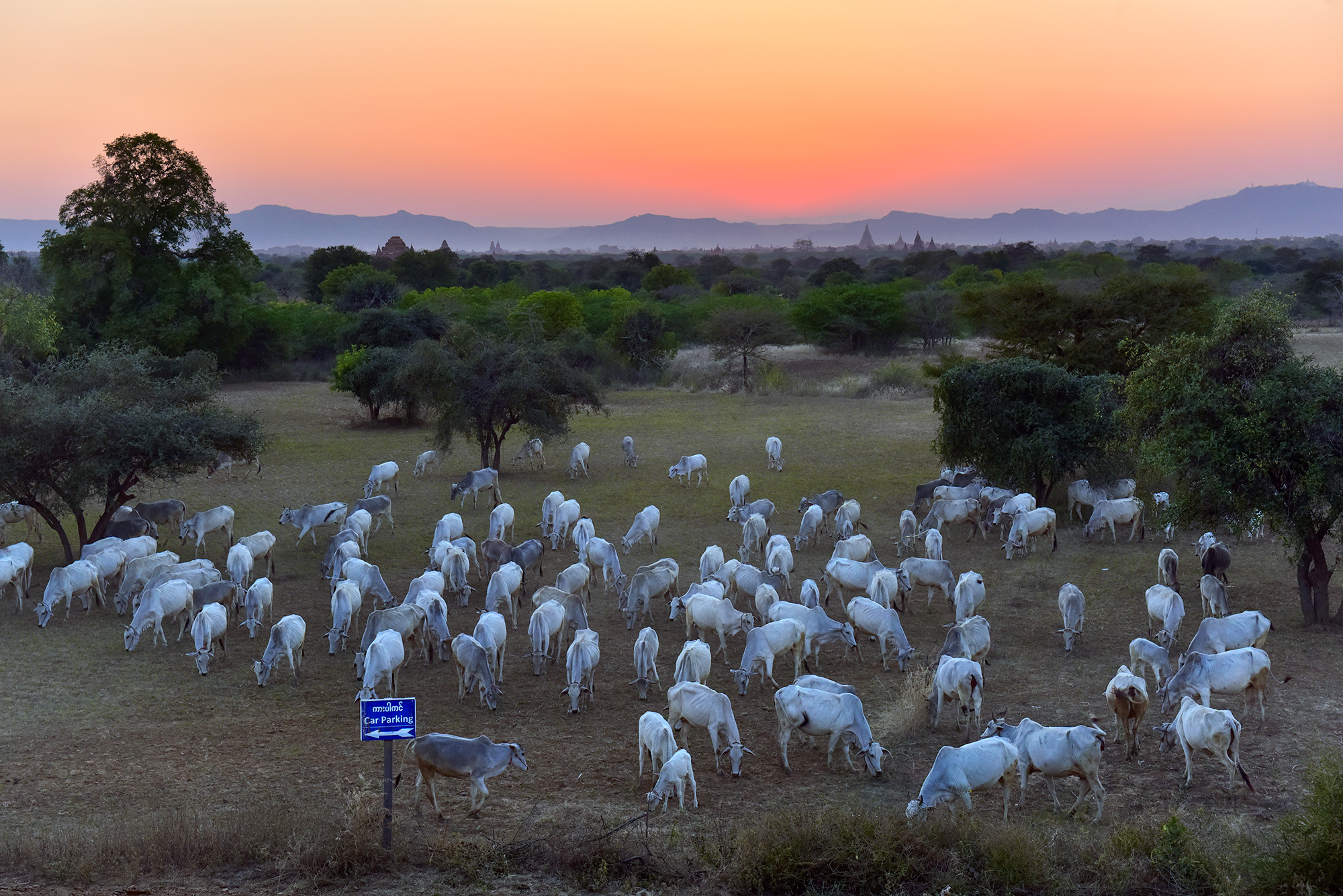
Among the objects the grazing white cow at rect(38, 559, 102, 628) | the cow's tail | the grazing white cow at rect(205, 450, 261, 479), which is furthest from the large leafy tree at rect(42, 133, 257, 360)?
the cow's tail

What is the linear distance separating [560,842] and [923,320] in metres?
50.6

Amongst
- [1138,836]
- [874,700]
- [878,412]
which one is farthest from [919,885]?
[878,412]

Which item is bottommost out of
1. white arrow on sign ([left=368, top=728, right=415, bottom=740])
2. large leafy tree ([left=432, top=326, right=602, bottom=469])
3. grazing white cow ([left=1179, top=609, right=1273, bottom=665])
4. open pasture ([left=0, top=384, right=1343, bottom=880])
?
open pasture ([left=0, top=384, right=1343, bottom=880])

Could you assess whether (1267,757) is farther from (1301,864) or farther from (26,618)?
(26,618)

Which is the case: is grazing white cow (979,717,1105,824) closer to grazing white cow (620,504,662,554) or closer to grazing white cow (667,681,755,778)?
grazing white cow (667,681,755,778)

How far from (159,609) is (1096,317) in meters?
24.1

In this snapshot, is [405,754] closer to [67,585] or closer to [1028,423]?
[67,585]

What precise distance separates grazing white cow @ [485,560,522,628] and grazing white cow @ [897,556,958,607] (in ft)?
19.8

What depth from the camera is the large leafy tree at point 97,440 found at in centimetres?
1755

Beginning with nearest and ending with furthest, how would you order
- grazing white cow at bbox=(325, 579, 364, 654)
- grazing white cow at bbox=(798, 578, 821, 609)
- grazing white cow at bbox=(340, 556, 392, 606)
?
grazing white cow at bbox=(325, 579, 364, 654)
grazing white cow at bbox=(798, 578, 821, 609)
grazing white cow at bbox=(340, 556, 392, 606)

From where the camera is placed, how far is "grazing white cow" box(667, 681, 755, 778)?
412 inches

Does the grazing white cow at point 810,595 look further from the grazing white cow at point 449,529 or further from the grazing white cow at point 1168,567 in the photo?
the grazing white cow at point 449,529

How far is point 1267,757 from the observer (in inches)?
409

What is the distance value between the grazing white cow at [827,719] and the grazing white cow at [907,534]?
31.4ft
